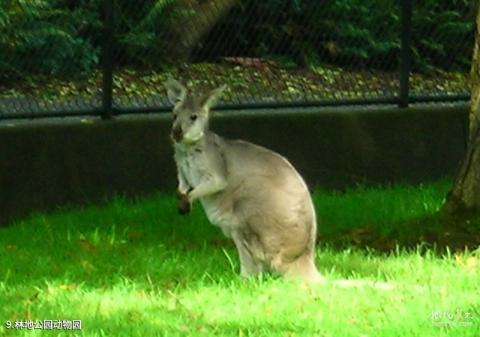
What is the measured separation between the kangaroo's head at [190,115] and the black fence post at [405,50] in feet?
13.3

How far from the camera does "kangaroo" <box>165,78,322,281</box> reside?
8516 mm

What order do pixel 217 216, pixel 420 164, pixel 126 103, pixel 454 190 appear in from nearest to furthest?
pixel 217 216, pixel 454 190, pixel 126 103, pixel 420 164

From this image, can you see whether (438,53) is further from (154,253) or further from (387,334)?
(387,334)

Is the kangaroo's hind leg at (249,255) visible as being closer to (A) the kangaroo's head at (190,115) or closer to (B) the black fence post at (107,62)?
(A) the kangaroo's head at (190,115)

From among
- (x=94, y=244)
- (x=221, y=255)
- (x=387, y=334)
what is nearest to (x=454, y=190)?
(x=221, y=255)

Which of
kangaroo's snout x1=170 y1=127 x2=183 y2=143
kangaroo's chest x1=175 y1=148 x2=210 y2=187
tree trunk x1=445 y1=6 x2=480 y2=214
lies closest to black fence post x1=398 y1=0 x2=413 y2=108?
tree trunk x1=445 y1=6 x2=480 y2=214

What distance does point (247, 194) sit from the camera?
8.70 meters

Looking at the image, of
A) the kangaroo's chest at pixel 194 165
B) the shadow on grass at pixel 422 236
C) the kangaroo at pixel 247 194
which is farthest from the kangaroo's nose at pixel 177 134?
the shadow on grass at pixel 422 236

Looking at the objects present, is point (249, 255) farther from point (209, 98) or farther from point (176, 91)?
point (176, 91)

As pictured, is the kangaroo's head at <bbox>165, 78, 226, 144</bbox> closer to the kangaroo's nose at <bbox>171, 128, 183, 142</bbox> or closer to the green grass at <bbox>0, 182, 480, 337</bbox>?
the kangaroo's nose at <bbox>171, 128, 183, 142</bbox>

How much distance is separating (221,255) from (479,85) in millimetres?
2322

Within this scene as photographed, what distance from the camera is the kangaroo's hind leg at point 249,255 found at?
28.0 feet

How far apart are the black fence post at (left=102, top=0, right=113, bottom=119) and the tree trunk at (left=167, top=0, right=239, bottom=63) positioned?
592 mm

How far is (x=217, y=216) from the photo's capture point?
8750 millimetres
